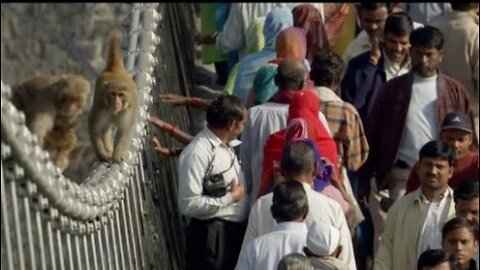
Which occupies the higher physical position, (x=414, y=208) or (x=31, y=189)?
(x=31, y=189)

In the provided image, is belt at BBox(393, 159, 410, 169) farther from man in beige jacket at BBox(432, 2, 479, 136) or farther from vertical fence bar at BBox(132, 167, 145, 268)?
vertical fence bar at BBox(132, 167, 145, 268)

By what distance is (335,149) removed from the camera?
42.9ft

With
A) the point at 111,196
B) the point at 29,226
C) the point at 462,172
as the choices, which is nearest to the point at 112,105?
the point at 111,196

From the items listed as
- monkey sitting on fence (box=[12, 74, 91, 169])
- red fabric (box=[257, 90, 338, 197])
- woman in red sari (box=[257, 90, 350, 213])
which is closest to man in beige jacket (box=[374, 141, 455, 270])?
woman in red sari (box=[257, 90, 350, 213])

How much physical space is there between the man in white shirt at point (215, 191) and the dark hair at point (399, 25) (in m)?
2.72

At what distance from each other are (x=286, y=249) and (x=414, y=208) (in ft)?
6.33

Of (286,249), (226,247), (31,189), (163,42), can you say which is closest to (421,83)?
(163,42)

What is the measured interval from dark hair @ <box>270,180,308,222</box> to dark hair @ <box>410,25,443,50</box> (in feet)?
11.8

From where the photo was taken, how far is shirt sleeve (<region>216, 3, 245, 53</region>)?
16812mm

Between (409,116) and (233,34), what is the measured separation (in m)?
2.32

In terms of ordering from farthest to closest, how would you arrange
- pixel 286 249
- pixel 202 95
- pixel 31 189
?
pixel 202 95
pixel 286 249
pixel 31 189

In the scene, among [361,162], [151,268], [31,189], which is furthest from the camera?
[361,162]

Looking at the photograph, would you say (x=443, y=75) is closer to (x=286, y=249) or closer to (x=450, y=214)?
(x=450, y=214)

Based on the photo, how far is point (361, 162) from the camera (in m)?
14.0
